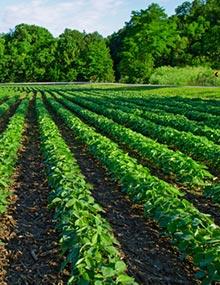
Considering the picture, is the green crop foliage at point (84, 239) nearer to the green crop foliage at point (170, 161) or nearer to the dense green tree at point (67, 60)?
the green crop foliage at point (170, 161)

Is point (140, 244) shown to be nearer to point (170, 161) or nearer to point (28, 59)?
point (170, 161)

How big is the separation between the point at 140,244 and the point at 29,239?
5.36ft

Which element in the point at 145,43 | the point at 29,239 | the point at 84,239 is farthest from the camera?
the point at 145,43

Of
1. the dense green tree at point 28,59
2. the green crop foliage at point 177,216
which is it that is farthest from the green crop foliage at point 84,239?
the dense green tree at point 28,59

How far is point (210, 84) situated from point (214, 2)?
3659 cm

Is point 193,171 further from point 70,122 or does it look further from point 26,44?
point 26,44

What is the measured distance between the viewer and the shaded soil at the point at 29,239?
5.74m

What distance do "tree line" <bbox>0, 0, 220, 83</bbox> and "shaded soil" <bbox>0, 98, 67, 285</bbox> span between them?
6059 cm

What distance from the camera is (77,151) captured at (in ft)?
45.8

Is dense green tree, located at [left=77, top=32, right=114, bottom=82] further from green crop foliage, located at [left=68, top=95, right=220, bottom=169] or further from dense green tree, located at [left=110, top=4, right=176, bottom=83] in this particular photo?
green crop foliage, located at [left=68, top=95, right=220, bottom=169]

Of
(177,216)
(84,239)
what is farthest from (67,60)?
(84,239)

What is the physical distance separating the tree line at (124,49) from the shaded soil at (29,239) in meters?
60.6

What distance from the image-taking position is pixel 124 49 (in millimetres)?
76562

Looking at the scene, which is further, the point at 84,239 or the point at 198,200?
the point at 198,200
